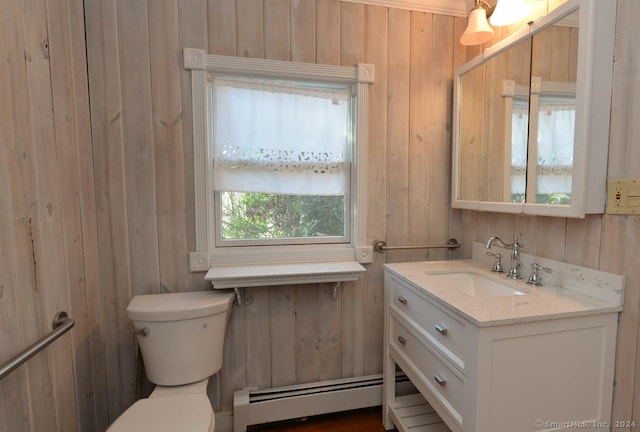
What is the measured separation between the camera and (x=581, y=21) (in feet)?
3.50

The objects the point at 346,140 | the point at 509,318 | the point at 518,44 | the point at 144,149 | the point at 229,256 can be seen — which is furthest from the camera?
the point at 346,140

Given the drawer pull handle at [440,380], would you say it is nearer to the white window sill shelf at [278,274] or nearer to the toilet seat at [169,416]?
the white window sill shelf at [278,274]

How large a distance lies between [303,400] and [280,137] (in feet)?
4.79

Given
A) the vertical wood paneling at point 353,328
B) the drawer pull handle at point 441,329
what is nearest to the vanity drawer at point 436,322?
the drawer pull handle at point 441,329

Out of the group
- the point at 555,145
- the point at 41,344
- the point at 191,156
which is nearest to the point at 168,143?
the point at 191,156

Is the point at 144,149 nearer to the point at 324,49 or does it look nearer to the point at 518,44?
the point at 324,49

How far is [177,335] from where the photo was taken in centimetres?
136

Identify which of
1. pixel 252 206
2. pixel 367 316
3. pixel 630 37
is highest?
pixel 630 37

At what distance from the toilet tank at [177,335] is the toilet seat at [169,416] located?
0.46 feet

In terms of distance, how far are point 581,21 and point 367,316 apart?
1.61 meters

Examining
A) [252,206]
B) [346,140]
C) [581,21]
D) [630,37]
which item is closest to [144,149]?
[252,206]

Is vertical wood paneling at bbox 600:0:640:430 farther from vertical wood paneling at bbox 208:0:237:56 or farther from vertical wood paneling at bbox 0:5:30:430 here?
vertical wood paneling at bbox 0:5:30:430

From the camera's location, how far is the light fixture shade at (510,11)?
139 cm

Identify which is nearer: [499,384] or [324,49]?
[499,384]
